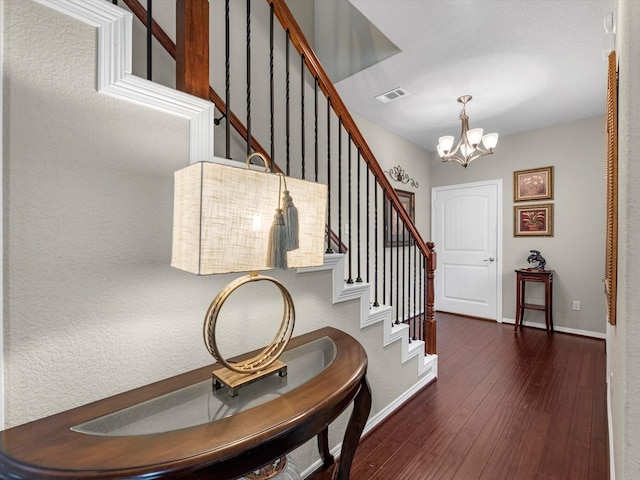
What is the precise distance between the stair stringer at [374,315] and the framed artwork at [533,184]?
9.35ft

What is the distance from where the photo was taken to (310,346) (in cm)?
122

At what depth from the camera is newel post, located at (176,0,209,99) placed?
3.41 ft

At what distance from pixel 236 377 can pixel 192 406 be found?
0.47 feet

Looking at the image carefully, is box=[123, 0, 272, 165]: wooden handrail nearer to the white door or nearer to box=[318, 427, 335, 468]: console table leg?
box=[318, 427, 335, 468]: console table leg

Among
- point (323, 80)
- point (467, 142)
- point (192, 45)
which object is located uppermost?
point (467, 142)

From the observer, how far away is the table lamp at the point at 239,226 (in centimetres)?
73

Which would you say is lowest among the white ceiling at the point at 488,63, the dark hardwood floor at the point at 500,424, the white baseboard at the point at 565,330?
the dark hardwood floor at the point at 500,424

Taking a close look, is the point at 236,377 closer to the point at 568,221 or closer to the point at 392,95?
the point at 392,95

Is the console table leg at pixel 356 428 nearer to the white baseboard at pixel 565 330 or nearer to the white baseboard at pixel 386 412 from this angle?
the white baseboard at pixel 386 412

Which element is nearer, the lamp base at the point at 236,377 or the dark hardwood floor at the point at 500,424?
the lamp base at the point at 236,377

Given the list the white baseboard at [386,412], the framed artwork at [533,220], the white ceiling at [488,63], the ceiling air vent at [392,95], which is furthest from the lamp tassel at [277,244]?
the framed artwork at [533,220]

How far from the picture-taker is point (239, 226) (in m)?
0.78

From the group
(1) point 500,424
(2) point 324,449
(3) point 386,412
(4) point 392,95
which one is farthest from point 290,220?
(4) point 392,95

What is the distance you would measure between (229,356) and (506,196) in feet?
14.6
